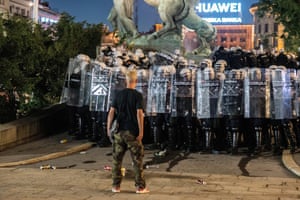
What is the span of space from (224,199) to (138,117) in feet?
5.36

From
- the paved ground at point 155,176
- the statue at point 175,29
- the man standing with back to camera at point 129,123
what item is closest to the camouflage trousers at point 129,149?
the man standing with back to camera at point 129,123

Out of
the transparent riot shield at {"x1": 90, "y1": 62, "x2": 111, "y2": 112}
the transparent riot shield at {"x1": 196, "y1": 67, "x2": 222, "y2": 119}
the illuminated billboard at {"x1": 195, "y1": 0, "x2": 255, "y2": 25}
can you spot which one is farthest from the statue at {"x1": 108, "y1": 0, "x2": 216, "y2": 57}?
the illuminated billboard at {"x1": 195, "y1": 0, "x2": 255, "y2": 25}

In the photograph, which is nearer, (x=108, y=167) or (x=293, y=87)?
(x=108, y=167)

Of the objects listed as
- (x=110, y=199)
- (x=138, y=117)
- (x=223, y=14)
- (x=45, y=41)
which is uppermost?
(x=223, y=14)

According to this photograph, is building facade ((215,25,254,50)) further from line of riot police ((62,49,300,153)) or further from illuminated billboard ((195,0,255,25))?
line of riot police ((62,49,300,153))

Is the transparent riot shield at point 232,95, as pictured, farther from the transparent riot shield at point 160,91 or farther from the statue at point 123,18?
the statue at point 123,18

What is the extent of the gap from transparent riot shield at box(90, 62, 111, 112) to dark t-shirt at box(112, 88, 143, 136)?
5781mm

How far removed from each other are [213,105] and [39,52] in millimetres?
5993

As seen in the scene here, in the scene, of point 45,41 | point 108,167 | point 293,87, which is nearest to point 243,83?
point 293,87

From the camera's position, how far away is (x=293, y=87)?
12.5 metres

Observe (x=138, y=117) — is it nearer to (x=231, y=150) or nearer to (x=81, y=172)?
(x=81, y=172)

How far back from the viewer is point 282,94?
12.5 metres

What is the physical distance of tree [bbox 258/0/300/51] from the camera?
10.5 m

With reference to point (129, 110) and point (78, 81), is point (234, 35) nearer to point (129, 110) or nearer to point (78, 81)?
point (78, 81)
